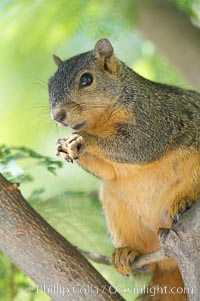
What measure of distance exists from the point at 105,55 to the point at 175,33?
A: 2.06ft

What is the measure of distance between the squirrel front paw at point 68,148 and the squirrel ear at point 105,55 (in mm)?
408

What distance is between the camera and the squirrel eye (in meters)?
2.30

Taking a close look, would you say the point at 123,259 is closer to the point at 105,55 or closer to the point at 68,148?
the point at 68,148

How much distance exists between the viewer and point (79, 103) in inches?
87.7

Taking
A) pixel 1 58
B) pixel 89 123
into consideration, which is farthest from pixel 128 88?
pixel 1 58

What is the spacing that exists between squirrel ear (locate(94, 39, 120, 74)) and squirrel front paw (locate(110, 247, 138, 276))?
2.16 feet

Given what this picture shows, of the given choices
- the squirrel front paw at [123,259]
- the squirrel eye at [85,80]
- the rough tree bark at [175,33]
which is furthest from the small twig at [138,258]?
the rough tree bark at [175,33]

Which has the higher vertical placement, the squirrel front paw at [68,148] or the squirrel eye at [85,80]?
the squirrel eye at [85,80]

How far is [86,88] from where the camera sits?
2287mm

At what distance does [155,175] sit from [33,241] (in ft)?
1.80

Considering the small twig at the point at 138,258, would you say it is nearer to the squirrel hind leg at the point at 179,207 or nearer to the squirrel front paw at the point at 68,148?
the squirrel hind leg at the point at 179,207

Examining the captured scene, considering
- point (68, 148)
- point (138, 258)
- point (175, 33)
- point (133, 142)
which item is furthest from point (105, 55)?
point (138, 258)

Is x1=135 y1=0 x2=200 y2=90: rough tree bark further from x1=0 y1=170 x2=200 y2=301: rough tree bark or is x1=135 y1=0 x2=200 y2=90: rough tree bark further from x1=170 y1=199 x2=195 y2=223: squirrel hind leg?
x1=0 y1=170 x2=200 y2=301: rough tree bark

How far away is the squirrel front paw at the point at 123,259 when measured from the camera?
247cm
